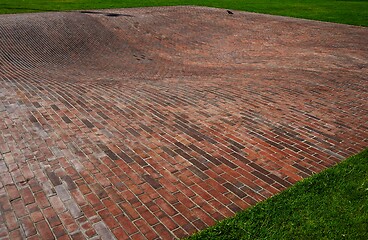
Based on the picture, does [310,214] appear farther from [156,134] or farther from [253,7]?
[253,7]

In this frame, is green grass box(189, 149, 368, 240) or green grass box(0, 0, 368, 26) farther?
green grass box(0, 0, 368, 26)

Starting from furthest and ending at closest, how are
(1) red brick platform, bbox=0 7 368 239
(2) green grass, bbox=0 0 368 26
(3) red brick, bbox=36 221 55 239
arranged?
1. (2) green grass, bbox=0 0 368 26
2. (1) red brick platform, bbox=0 7 368 239
3. (3) red brick, bbox=36 221 55 239

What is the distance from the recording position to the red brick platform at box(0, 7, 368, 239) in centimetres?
343

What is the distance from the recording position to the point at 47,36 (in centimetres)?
1231

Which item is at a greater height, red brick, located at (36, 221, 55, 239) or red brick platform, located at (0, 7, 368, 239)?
red brick, located at (36, 221, 55, 239)

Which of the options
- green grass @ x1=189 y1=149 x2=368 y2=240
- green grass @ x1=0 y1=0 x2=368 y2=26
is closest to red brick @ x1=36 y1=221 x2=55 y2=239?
green grass @ x1=189 y1=149 x2=368 y2=240

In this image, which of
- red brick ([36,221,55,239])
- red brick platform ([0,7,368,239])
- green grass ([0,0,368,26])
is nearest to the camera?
red brick ([36,221,55,239])

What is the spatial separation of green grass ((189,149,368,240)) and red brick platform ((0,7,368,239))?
0.20 meters

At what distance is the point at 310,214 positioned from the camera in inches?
133

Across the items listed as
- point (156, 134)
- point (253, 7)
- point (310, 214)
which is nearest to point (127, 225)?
point (310, 214)

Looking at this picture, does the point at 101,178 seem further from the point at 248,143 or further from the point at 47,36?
the point at 47,36

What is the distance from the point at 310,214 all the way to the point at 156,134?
2.53m

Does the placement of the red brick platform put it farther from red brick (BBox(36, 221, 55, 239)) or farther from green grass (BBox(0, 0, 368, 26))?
green grass (BBox(0, 0, 368, 26))

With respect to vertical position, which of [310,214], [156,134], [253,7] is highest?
[310,214]
